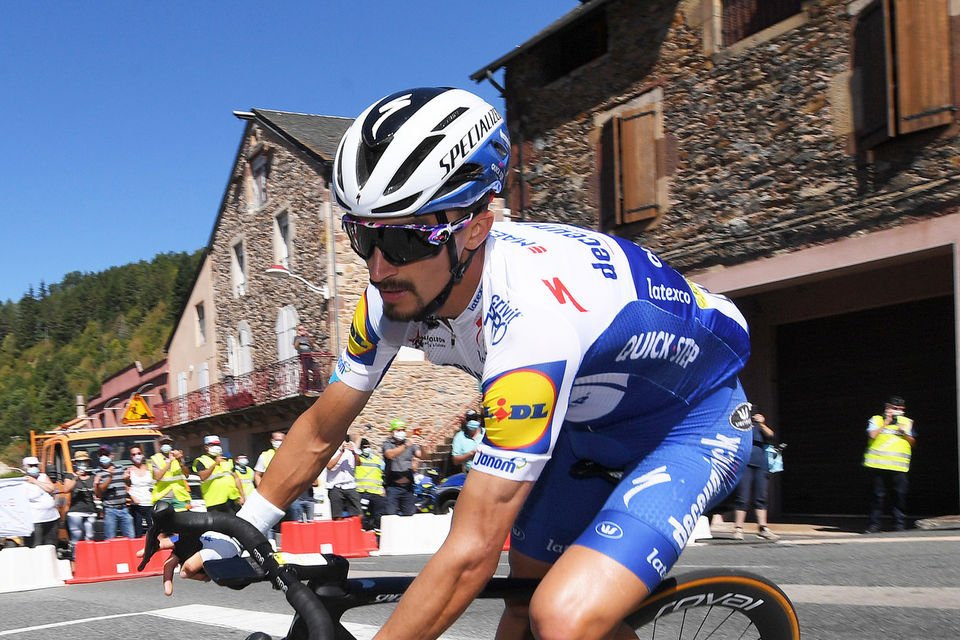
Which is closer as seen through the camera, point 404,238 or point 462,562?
point 462,562

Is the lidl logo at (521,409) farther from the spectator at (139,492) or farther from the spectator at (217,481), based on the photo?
the spectator at (139,492)

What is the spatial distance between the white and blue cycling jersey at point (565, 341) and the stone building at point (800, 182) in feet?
36.6

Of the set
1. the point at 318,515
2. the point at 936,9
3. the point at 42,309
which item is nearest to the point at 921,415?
the point at 936,9

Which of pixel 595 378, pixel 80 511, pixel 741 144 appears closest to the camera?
pixel 595 378

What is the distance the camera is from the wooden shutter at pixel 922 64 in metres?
12.2

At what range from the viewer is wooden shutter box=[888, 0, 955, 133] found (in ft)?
40.0

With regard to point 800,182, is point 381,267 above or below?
below

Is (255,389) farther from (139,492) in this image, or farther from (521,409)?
(521,409)

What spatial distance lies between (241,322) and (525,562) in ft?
118

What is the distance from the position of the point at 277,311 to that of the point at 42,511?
20224 millimetres

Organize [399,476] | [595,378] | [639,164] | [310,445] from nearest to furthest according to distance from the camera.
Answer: [595,378] < [310,445] < [399,476] < [639,164]

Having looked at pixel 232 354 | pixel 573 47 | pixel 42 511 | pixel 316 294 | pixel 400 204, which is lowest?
pixel 42 511

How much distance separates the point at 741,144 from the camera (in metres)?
15.3

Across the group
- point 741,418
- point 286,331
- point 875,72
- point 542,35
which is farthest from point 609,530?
point 286,331
